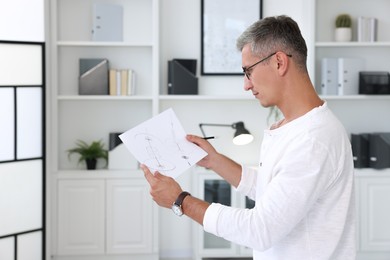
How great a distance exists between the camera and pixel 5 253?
4.41 meters

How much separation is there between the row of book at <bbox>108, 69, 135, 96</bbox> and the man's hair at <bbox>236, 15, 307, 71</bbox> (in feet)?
10.6

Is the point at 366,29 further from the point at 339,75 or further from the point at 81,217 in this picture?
the point at 81,217

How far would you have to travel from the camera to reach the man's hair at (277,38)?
5.91 ft

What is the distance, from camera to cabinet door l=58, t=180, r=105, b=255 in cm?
489

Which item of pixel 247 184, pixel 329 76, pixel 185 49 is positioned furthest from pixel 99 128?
pixel 247 184

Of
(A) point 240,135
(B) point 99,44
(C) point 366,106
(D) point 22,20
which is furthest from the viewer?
(C) point 366,106

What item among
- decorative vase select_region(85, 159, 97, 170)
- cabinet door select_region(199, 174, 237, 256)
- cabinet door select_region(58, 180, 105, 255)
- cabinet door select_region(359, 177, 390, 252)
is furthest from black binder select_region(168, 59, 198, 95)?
cabinet door select_region(359, 177, 390, 252)

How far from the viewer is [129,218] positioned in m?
4.96

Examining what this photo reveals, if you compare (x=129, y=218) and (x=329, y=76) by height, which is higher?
(x=329, y=76)

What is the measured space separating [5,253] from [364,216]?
2.84 meters

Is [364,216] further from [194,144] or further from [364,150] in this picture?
[194,144]

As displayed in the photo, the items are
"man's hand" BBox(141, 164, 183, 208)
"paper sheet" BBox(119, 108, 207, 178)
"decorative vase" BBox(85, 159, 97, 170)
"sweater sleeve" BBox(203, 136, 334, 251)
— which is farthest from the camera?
"decorative vase" BBox(85, 159, 97, 170)

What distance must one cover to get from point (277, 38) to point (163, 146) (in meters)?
0.61

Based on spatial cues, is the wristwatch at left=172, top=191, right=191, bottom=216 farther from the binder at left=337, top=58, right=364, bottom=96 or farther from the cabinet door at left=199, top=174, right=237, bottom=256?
the binder at left=337, top=58, right=364, bottom=96
